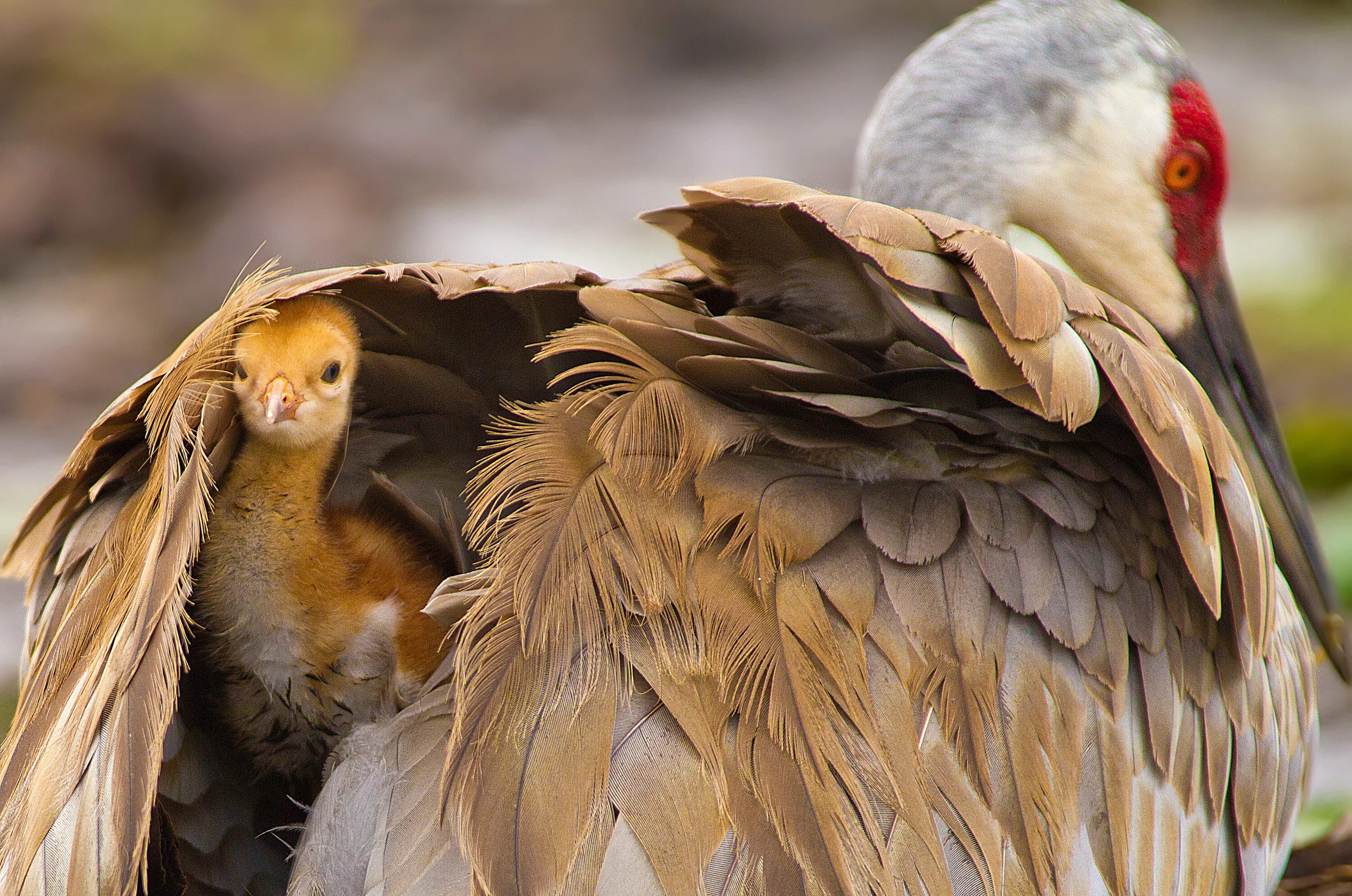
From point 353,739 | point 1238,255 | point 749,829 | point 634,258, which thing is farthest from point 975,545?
point 1238,255

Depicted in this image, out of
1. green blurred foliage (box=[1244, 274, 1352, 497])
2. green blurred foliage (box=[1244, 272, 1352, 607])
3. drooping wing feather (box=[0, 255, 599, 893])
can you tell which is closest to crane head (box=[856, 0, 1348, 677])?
drooping wing feather (box=[0, 255, 599, 893])

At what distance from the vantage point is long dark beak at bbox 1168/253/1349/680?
2248mm

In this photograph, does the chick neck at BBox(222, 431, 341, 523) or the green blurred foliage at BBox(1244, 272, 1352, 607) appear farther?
the green blurred foliage at BBox(1244, 272, 1352, 607)

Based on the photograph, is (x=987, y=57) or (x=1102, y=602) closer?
(x=1102, y=602)

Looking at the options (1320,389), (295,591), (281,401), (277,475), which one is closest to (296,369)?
(281,401)

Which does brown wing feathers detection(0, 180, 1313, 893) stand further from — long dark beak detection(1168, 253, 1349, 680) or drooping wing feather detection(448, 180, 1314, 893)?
long dark beak detection(1168, 253, 1349, 680)

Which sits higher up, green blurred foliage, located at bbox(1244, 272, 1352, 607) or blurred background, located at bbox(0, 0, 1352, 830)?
blurred background, located at bbox(0, 0, 1352, 830)

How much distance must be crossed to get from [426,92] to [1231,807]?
8774 mm

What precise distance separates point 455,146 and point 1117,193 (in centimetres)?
671

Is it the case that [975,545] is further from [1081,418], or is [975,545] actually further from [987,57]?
[987,57]

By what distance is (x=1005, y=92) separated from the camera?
249cm

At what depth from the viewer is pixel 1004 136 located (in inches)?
97.7

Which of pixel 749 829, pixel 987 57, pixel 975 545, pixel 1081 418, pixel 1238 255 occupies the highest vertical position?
pixel 987 57

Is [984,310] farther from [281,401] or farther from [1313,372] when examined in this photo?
[1313,372]
